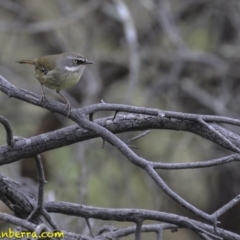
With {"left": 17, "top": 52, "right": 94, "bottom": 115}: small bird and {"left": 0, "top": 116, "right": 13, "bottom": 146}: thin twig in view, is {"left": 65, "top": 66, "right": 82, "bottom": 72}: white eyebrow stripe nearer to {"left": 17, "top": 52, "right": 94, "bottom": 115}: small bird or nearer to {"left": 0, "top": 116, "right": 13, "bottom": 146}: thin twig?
{"left": 17, "top": 52, "right": 94, "bottom": 115}: small bird

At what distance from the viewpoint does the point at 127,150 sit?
259 cm

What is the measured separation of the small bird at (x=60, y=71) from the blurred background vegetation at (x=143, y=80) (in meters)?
3.00

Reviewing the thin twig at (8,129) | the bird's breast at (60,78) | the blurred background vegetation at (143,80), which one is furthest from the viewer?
the blurred background vegetation at (143,80)

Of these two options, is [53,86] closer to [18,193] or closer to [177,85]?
[18,193]

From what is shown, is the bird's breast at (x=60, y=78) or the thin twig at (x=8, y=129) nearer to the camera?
the thin twig at (x=8, y=129)

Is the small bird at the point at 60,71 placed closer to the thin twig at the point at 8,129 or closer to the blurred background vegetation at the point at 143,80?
the thin twig at the point at 8,129

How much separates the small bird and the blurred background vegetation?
3.00 meters

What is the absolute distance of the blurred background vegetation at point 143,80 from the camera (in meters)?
7.89

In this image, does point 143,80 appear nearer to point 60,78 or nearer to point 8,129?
point 60,78

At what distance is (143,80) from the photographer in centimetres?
887

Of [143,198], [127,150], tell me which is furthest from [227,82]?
[127,150]

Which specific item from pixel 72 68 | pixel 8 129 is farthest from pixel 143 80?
pixel 8 129

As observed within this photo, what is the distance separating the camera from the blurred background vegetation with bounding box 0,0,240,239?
7887 millimetres

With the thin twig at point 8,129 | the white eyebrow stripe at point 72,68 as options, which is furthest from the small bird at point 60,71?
the thin twig at point 8,129
